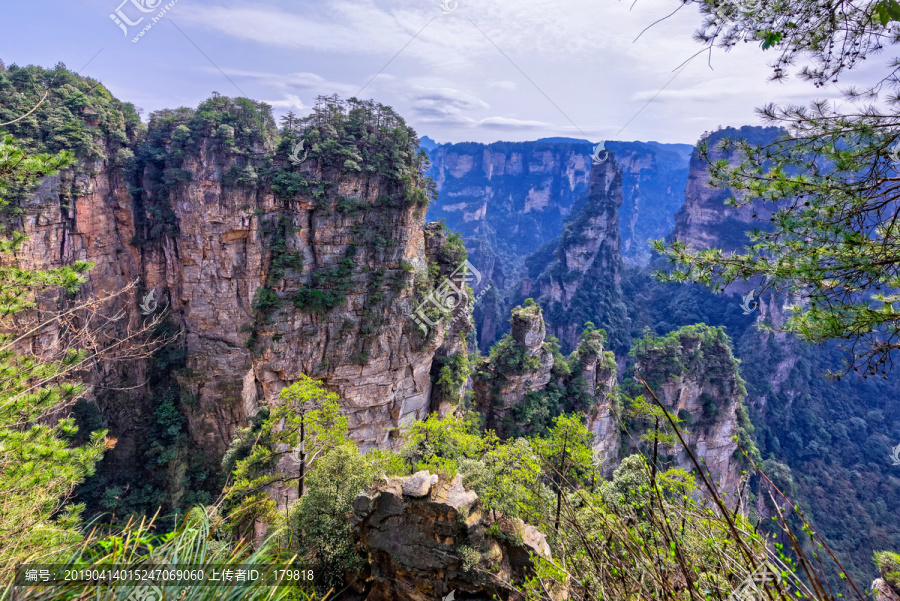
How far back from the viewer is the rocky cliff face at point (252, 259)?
17.4 meters

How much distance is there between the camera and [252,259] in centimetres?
1767

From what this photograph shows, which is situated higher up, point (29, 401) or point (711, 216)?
point (711, 216)

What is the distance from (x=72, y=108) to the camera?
55.6 ft

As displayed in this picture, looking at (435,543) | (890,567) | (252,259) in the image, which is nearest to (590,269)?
(890,567)

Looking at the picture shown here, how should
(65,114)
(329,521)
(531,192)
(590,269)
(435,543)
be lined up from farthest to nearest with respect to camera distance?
(531,192), (590,269), (65,114), (329,521), (435,543)

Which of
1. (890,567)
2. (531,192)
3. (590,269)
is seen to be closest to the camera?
(890,567)

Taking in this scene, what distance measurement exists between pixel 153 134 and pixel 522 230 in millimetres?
86592

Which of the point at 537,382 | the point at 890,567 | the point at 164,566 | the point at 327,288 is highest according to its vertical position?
the point at 327,288

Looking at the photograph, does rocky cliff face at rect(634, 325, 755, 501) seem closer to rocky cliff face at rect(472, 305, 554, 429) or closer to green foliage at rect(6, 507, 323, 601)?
rocky cliff face at rect(472, 305, 554, 429)

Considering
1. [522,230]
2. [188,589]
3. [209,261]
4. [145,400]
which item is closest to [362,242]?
[209,261]

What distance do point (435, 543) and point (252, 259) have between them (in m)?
14.9

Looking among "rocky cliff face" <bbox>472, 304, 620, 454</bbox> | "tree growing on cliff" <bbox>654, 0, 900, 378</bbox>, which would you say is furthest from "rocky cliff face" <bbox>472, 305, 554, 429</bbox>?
"tree growing on cliff" <bbox>654, 0, 900, 378</bbox>

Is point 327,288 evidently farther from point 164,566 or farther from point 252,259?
point 164,566

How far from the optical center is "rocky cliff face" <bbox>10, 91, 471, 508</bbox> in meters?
17.4
